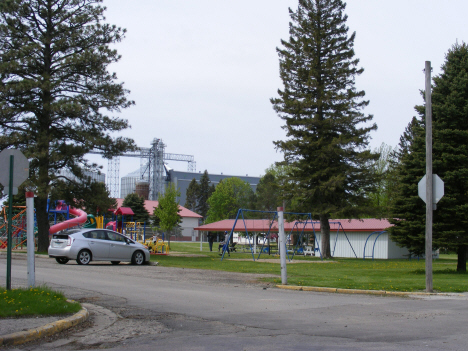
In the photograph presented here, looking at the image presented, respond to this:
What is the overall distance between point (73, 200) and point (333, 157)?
18.5 metres

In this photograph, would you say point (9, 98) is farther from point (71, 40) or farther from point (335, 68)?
point (335, 68)

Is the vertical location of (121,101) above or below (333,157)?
above

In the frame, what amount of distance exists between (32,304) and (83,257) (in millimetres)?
13839

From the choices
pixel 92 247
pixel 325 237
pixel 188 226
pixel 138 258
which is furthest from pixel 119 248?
pixel 188 226

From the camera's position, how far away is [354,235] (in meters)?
47.9

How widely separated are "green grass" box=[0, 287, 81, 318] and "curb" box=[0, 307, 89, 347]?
Result: 17.8 inches

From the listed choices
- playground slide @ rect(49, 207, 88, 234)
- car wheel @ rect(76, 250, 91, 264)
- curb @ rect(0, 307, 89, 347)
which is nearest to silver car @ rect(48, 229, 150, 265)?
car wheel @ rect(76, 250, 91, 264)

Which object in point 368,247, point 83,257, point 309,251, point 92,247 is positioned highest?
point 92,247

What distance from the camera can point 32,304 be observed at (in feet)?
30.5

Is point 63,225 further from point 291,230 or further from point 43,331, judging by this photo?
point 43,331

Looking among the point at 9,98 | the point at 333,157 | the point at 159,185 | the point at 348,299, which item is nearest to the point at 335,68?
the point at 333,157

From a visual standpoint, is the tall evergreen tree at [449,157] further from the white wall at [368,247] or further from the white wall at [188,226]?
the white wall at [188,226]

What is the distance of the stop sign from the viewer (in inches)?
437

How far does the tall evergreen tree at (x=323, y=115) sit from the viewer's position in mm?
38062
